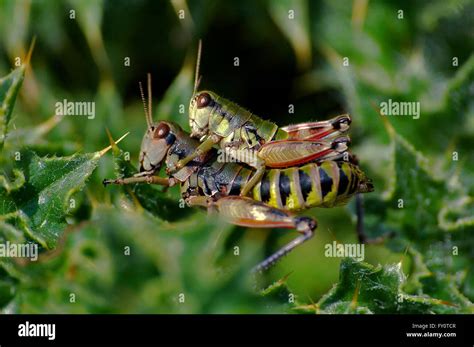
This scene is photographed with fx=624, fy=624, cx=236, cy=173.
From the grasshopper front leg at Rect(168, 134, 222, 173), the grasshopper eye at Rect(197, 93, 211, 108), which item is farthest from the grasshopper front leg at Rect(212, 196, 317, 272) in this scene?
the grasshopper eye at Rect(197, 93, 211, 108)

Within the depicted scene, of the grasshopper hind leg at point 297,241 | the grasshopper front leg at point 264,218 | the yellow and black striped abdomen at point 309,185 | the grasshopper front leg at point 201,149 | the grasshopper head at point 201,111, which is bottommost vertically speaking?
the grasshopper hind leg at point 297,241

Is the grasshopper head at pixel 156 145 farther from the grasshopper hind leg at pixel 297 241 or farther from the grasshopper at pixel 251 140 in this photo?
the grasshopper hind leg at pixel 297 241

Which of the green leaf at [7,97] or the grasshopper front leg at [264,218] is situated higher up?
the green leaf at [7,97]

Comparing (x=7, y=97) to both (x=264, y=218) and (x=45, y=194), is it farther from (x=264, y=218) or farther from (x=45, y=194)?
(x=264, y=218)

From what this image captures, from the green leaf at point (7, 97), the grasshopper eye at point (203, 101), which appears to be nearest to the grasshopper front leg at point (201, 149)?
the grasshopper eye at point (203, 101)

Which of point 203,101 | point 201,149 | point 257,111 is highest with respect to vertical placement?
point 257,111

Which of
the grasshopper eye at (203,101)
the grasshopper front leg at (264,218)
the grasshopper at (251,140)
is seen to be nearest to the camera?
the grasshopper front leg at (264,218)

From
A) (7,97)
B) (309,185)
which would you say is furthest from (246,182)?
(7,97)

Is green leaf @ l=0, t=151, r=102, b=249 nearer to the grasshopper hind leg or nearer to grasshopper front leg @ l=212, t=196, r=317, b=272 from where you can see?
grasshopper front leg @ l=212, t=196, r=317, b=272
